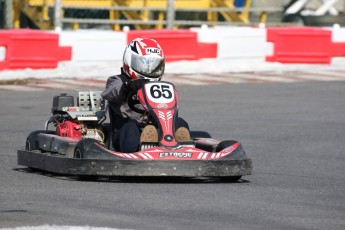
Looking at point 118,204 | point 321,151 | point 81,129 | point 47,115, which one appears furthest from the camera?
point 47,115

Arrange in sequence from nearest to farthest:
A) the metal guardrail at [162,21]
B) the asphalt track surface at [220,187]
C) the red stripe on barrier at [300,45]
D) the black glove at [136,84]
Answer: the asphalt track surface at [220,187] → the black glove at [136,84] → the red stripe on barrier at [300,45] → the metal guardrail at [162,21]

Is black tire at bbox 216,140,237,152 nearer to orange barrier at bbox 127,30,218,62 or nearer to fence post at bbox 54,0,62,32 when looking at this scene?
orange barrier at bbox 127,30,218,62

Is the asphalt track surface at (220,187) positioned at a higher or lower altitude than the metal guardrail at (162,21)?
lower

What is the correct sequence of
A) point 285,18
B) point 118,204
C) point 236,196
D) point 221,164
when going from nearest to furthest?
point 118,204, point 236,196, point 221,164, point 285,18

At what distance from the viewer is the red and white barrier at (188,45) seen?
16.4 meters

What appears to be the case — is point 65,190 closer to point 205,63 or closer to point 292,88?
point 292,88

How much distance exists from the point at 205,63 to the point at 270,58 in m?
1.10

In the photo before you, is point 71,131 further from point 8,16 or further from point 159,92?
point 8,16

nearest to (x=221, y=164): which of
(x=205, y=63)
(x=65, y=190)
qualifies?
(x=65, y=190)

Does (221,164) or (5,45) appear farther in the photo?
(5,45)

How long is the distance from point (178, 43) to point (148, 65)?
9.08 metres

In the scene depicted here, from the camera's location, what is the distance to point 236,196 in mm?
7387

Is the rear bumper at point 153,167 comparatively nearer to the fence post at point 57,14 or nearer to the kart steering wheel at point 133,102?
the kart steering wheel at point 133,102

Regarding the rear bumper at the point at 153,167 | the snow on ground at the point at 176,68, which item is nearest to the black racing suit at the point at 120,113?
the rear bumper at the point at 153,167
